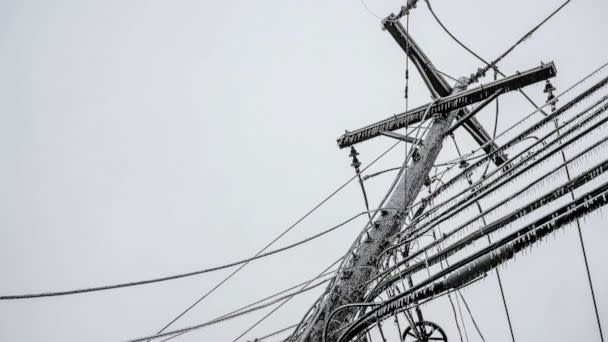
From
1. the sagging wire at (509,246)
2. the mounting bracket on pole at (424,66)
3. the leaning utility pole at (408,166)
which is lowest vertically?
the sagging wire at (509,246)

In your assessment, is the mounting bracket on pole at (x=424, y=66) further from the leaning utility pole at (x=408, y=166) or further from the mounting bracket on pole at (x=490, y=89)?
the mounting bracket on pole at (x=490, y=89)

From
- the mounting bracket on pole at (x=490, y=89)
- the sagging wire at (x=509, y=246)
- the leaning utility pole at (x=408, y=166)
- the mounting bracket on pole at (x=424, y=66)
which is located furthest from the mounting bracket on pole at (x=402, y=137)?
the sagging wire at (x=509, y=246)

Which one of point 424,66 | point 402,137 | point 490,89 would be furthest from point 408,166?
point 424,66

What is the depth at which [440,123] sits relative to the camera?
4.67 m

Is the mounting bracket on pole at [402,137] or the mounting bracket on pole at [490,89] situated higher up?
the mounting bracket on pole at [490,89]

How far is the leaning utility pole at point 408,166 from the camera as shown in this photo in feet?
→ 10.1

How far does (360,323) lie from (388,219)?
1.52m

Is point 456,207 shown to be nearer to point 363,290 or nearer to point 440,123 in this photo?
point 363,290

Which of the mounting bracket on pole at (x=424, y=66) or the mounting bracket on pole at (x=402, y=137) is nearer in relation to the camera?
the mounting bracket on pole at (x=402, y=137)

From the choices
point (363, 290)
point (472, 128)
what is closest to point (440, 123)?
point (472, 128)

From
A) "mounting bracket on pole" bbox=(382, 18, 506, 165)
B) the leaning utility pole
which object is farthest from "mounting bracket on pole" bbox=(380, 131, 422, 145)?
"mounting bracket on pole" bbox=(382, 18, 506, 165)

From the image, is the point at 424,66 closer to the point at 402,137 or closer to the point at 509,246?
the point at 402,137

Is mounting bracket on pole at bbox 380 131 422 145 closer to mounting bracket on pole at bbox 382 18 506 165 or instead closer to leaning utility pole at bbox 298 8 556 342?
leaning utility pole at bbox 298 8 556 342

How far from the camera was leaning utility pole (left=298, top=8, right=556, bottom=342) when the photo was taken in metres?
3.09
